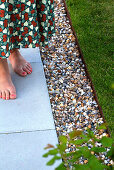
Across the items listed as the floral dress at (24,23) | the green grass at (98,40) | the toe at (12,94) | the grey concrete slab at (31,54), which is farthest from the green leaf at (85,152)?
the grey concrete slab at (31,54)

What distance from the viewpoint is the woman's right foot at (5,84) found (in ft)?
7.71

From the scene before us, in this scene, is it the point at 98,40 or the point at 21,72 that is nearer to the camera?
the point at 21,72

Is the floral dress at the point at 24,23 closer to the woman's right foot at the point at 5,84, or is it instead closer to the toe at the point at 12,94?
the woman's right foot at the point at 5,84

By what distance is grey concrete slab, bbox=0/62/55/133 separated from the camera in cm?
216

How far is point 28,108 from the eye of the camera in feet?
7.54

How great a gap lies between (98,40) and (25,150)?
1.45 m

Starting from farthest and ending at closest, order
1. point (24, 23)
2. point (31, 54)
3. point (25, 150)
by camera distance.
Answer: point (31, 54)
point (24, 23)
point (25, 150)

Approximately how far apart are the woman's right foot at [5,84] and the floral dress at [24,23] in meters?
0.18

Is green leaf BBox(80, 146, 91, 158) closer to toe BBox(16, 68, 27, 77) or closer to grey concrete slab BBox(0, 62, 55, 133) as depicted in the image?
grey concrete slab BBox(0, 62, 55, 133)

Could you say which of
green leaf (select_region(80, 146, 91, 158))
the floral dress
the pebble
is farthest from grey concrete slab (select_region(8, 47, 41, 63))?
green leaf (select_region(80, 146, 91, 158))

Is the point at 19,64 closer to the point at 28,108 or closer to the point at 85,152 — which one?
the point at 28,108

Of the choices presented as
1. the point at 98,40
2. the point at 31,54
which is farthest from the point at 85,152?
the point at 98,40

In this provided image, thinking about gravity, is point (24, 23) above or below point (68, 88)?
above

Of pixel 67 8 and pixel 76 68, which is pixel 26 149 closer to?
pixel 76 68
